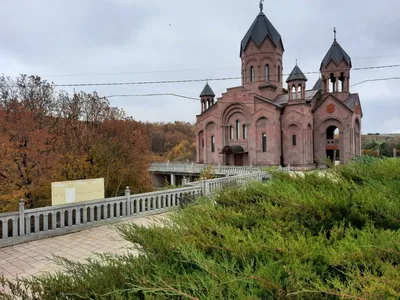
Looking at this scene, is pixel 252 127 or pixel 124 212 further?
pixel 252 127

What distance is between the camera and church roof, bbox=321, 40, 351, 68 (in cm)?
2825

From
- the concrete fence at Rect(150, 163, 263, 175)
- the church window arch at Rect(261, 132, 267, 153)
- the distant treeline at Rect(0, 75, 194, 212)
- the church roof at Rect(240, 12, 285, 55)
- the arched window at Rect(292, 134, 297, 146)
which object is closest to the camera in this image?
the distant treeline at Rect(0, 75, 194, 212)

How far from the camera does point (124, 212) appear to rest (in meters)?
7.70

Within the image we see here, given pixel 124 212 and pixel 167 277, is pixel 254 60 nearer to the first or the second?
pixel 124 212

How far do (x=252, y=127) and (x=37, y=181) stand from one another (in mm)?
20886

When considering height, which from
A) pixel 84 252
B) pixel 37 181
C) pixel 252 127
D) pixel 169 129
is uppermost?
pixel 169 129

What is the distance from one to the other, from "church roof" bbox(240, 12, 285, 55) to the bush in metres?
30.5

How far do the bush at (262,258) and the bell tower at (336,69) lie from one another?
96.4ft

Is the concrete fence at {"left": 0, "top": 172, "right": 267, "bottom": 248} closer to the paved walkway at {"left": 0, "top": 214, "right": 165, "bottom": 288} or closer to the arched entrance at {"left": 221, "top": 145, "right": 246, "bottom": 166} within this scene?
the paved walkway at {"left": 0, "top": 214, "right": 165, "bottom": 288}

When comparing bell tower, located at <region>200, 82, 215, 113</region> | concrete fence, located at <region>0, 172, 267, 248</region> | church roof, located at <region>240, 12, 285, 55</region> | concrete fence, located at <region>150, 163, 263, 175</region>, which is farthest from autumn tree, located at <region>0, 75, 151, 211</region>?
church roof, located at <region>240, 12, 285, 55</region>

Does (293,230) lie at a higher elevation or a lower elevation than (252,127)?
lower

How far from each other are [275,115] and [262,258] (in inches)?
1001

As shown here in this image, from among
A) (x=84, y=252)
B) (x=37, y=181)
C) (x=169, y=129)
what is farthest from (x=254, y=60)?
(x=169, y=129)

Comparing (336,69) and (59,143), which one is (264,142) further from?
(59,143)
